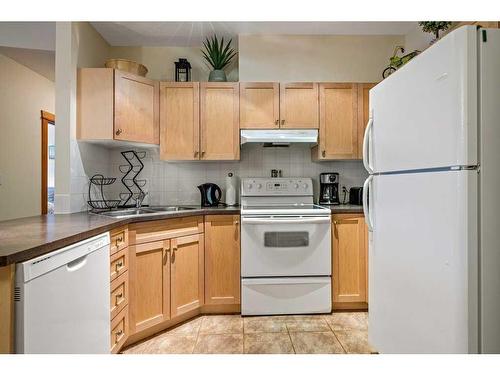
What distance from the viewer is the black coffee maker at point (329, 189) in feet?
9.29

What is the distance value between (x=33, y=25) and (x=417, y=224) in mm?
3455

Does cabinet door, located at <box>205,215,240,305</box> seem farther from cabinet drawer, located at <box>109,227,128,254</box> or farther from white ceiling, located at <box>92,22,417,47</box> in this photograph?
white ceiling, located at <box>92,22,417,47</box>

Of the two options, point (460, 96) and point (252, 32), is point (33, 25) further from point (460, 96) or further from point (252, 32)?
point (460, 96)

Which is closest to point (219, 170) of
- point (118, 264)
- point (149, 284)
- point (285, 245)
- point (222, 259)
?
point (222, 259)

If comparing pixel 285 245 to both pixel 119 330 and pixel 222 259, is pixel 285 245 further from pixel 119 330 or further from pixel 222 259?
pixel 119 330

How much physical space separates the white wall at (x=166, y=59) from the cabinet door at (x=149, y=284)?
5.78 feet

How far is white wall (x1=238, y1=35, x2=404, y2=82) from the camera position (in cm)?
278

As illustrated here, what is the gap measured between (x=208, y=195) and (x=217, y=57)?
1317 mm

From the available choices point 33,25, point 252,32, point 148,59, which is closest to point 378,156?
point 252,32

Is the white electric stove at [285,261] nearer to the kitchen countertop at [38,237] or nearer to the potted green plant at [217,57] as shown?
the kitchen countertop at [38,237]

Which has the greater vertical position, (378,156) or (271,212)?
(378,156)

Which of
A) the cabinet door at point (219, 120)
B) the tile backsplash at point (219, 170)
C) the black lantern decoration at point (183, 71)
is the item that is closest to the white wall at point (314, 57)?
the cabinet door at point (219, 120)

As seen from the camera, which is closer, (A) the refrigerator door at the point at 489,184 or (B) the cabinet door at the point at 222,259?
(A) the refrigerator door at the point at 489,184

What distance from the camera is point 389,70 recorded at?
8.80ft
